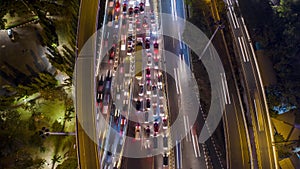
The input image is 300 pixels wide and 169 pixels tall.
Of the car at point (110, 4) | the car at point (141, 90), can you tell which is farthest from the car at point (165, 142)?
the car at point (110, 4)

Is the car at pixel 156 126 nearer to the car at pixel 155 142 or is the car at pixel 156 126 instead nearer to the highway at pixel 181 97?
the car at pixel 155 142

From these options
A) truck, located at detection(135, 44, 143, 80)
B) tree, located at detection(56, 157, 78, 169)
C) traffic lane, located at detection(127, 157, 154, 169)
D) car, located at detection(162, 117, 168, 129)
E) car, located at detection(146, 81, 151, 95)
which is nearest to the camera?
tree, located at detection(56, 157, 78, 169)

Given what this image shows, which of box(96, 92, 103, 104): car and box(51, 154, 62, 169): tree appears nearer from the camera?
box(51, 154, 62, 169): tree

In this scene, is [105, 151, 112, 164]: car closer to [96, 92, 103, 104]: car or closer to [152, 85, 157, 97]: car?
[96, 92, 103, 104]: car

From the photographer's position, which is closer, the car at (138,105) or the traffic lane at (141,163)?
the traffic lane at (141,163)

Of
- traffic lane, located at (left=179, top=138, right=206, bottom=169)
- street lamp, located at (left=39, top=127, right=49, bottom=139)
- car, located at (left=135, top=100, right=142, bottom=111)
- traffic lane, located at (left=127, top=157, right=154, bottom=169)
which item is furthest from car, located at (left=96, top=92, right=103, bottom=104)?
traffic lane, located at (left=179, top=138, right=206, bottom=169)

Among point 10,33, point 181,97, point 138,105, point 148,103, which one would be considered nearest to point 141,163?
point 138,105

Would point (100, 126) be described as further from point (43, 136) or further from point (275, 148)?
point (275, 148)
